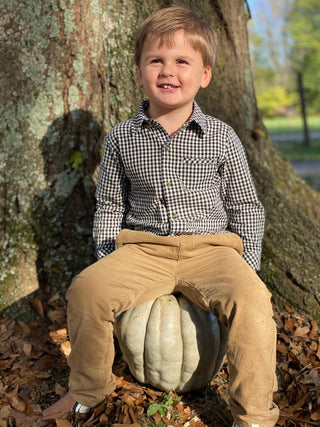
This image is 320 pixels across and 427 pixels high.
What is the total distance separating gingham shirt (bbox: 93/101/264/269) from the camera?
2.83 m

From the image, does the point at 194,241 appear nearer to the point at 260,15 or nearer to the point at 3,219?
the point at 3,219

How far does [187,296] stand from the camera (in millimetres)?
2756

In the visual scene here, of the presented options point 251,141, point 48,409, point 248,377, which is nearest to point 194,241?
point 248,377

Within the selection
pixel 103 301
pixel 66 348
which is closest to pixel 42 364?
pixel 66 348

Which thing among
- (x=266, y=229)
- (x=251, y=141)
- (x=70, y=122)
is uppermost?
(x=70, y=122)

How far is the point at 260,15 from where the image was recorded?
57062 mm

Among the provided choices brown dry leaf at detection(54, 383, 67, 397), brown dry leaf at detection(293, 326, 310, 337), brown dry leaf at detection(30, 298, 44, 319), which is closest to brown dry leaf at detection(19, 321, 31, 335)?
brown dry leaf at detection(30, 298, 44, 319)

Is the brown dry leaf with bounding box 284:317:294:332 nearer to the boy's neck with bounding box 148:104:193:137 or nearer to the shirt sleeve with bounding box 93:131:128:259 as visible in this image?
the shirt sleeve with bounding box 93:131:128:259

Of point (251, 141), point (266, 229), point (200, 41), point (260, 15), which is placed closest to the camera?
→ point (200, 41)

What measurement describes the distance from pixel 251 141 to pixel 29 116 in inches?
75.2

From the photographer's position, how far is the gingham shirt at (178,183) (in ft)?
9.30

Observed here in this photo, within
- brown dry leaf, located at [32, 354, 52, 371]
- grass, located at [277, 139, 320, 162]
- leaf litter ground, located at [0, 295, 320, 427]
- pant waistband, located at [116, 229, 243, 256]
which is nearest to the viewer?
leaf litter ground, located at [0, 295, 320, 427]

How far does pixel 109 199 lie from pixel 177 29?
3.48 feet

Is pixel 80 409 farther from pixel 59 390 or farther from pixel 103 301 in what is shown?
pixel 103 301
